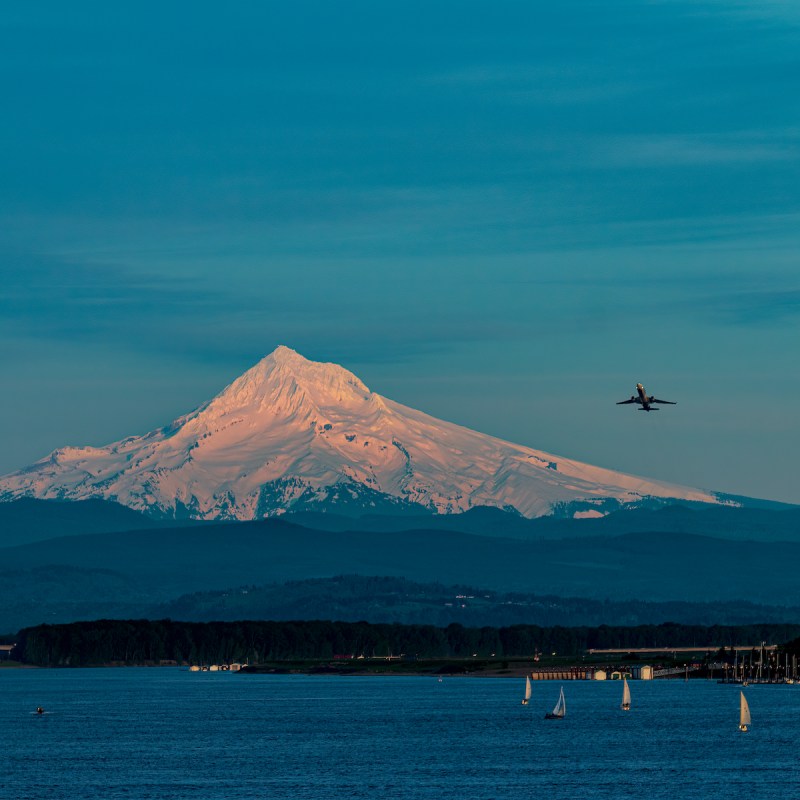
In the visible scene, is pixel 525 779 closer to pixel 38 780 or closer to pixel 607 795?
pixel 607 795

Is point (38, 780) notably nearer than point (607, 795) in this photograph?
No

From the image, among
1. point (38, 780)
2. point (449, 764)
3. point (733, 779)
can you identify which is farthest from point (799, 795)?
point (38, 780)

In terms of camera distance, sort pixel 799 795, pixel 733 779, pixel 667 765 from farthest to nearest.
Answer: pixel 667 765 → pixel 733 779 → pixel 799 795

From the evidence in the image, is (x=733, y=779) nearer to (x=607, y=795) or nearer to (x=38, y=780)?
(x=607, y=795)

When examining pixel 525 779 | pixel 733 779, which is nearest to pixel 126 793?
pixel 525 779

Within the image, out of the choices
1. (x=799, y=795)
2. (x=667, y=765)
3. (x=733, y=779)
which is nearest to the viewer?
(x=799, y=795)

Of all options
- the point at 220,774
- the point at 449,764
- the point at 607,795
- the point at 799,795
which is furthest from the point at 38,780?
the point at 799,795

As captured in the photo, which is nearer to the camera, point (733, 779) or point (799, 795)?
point (799, 795)

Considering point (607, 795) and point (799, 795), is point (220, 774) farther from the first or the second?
point (799, 795)
